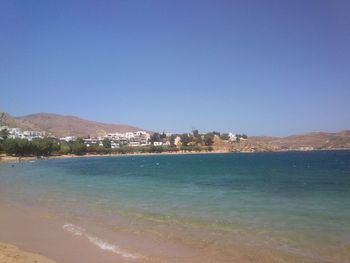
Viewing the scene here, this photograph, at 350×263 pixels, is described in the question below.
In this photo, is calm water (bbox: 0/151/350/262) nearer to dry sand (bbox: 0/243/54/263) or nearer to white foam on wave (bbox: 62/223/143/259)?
white foam on wave (bbox: 62/223/143/259)

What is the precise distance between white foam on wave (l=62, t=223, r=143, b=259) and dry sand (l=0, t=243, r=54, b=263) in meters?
2.43

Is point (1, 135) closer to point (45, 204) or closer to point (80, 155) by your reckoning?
point (80, 155)

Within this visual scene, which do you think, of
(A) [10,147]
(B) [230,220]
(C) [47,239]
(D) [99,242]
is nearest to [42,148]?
(A) [10,147]

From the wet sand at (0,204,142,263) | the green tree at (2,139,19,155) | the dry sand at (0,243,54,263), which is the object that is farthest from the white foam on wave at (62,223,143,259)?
the green tree at (2,139,19,155)

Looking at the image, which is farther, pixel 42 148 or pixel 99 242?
pixel 42 148

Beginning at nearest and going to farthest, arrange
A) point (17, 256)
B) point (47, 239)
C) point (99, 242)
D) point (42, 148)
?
point (17, 256) → point (99, 242) → point (47, 239) → point (42, 148)

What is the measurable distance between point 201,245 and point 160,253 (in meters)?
1.96

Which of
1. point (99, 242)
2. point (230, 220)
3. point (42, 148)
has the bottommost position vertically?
point (230, 220)

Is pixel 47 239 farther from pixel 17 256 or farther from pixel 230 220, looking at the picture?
pixel 230 220

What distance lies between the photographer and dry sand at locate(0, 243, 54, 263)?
12.0 metres

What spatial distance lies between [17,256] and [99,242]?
344 centimetres

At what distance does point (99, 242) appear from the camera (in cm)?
1520

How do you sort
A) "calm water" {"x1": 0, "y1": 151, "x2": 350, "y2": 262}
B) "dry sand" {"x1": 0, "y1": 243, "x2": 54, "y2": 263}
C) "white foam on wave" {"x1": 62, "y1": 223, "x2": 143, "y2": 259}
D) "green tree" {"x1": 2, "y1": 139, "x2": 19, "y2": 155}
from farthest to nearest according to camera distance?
"green tree" {"x1": 2, "y1": 139, "x2": 19, "y2": 155} → "calm water" {"x1": 0, "y1": 151, "x2": 350, "y2": 262} → "white foam on wave" {"x1": 62, "y1": 223, "x2": 143, "y2": 259} → "dry sand" {"x1": 0, "y1": 243, "x2": 54, "y2": 263}

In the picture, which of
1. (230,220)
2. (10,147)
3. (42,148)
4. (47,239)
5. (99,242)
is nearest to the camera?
(99,242)
